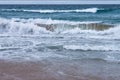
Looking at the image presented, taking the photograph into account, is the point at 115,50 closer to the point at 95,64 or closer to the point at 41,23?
the point at 95,64

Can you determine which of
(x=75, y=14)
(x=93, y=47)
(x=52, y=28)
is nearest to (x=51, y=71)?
(x=93, y=47)

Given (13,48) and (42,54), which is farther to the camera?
(13,48)

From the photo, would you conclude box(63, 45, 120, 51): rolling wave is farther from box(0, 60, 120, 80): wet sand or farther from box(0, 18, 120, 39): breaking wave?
box(0, 18, 120, 39): breaking wave

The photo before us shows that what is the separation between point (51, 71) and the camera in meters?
7.02

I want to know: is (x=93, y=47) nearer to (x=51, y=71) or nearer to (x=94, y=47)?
(x=94, y=47)

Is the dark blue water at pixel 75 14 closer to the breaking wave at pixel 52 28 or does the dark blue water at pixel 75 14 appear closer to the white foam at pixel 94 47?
the breaking wave at pixel 52 28

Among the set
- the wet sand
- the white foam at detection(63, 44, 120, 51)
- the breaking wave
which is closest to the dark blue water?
the breaking wave

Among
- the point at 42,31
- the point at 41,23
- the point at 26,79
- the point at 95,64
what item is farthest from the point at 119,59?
the point at 41,23

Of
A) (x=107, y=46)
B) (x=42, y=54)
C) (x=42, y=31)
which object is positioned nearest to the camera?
(x=42, y=54)

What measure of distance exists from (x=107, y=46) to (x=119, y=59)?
2178mm

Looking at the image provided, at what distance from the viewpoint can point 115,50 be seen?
9820 millimetres

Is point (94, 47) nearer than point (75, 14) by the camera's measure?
Yes

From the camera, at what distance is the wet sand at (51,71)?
6.51 metres

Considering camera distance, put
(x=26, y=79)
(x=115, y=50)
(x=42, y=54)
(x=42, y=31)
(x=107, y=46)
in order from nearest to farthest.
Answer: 1. (x=26, y=79)
2. (x=42, y=54)
3. (x=115, y=50)
4. (x=107, y=46)
5. (x=42, y=31)
